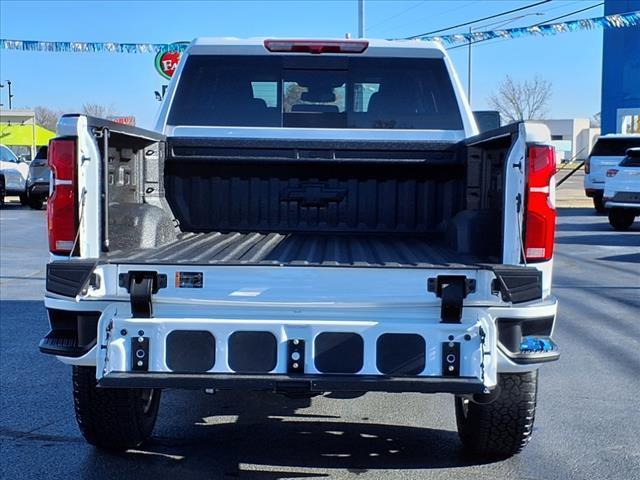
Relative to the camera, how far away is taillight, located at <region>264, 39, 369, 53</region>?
5.38 metres

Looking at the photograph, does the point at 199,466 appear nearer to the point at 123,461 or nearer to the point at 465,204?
the point at 123,461

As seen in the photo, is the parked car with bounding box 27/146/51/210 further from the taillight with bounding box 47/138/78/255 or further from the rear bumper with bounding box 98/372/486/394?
the rear bumper with bounding box 98/372/486/394

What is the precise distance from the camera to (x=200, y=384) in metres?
3.59

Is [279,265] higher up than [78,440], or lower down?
higher up

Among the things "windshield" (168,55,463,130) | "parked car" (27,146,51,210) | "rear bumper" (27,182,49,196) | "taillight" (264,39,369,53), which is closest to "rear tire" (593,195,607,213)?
"parked car" (27,146,51,210)

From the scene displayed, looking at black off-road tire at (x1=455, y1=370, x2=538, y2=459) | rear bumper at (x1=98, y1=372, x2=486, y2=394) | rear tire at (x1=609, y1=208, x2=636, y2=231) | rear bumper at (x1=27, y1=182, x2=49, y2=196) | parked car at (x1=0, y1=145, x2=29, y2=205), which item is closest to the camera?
rear bumper at (x1=98, y1=372, x2=486, y2=394)

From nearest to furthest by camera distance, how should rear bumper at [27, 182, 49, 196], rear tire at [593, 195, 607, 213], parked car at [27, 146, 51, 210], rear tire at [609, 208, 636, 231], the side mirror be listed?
the side mirror < rear tire at [609, 208, 636, 231] < rear tire at [593, 195, 607, 213] < parked car at [27, 146, 51, 210] < rear bumper at [27, 182, 49, 196]

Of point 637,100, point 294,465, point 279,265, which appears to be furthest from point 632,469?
point 637,100

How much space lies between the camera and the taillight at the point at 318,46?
5383 mm

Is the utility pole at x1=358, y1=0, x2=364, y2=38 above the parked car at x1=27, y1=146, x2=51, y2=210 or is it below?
above

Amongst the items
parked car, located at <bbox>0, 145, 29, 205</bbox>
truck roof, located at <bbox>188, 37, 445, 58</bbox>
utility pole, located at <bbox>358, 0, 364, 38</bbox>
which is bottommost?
parked car, located at <bbox>0, 145, 29, 205</bbox>

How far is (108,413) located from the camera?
433 cm

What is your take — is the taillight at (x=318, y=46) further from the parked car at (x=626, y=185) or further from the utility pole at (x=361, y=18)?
the utility pole at (x=361, y=18)

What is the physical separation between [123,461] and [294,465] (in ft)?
2.95
